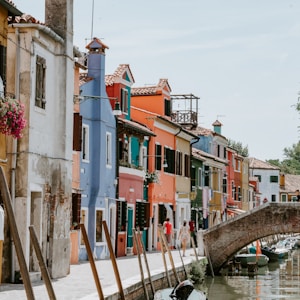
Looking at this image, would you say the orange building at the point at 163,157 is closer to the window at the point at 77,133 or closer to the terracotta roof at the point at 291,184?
the window at the point at 77,133

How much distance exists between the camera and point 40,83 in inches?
687

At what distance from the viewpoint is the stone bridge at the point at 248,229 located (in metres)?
30.9

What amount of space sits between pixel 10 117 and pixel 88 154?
1140 centimetres

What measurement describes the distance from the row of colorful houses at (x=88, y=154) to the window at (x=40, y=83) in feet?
0.08

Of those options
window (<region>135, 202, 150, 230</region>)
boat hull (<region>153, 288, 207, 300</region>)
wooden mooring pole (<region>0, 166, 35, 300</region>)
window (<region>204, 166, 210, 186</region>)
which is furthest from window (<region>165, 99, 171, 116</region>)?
wooden mooring pole (<region>0, 166, 35, 300</region>)

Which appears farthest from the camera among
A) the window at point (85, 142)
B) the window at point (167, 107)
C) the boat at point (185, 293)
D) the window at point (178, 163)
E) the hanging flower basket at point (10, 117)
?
the window at point (178, 163)

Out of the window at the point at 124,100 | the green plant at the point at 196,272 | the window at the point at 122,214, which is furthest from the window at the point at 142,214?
the green plant at the point at 196,272

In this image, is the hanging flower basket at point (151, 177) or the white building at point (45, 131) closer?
the white building at point (45, 131)

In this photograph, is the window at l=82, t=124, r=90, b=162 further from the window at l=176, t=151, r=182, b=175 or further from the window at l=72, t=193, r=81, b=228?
the window at l=176, t=151, r=182, b=175

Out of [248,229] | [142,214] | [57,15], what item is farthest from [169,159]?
[57,15]

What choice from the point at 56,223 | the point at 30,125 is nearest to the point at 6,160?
the point at 30,125

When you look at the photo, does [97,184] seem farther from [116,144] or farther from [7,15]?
[7,15]

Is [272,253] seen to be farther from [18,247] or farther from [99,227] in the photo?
[18,247]

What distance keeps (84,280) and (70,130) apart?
12.1 feet
